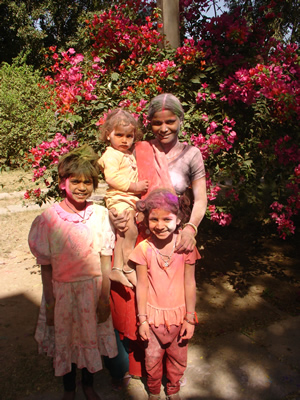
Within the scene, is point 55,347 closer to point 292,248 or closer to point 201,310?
point 201,310

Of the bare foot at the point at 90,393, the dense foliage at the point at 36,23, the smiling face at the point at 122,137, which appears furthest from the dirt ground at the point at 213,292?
the dense foliage at the point at 36,23

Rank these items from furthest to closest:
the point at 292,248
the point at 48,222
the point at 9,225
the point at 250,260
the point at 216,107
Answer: the point at 9,225 → the point at 292,248 → the point at 250,260 → the point at 216,107 → the point at 48,222

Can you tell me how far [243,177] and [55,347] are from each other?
2244 mm

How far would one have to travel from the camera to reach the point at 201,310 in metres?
3.83

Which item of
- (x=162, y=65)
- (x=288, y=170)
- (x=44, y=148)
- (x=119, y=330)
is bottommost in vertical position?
(x=119, y=330)

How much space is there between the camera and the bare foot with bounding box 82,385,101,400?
246 cm

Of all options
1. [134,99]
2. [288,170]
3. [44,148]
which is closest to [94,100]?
[134,99]

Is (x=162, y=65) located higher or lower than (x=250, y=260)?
higher

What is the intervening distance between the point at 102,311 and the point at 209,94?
2203mm

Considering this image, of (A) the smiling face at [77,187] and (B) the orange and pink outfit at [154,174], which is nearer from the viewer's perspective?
(A) the smiling face at [77,187]

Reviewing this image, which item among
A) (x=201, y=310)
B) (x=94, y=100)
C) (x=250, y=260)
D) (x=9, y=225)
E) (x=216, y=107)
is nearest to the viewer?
(x=94, y=100)

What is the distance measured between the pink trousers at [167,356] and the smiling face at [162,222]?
22.4 inches

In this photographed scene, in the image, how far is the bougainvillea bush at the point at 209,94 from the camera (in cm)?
330

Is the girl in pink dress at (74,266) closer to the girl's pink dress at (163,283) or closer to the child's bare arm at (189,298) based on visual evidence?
the girl's pink dress at (163,283)
